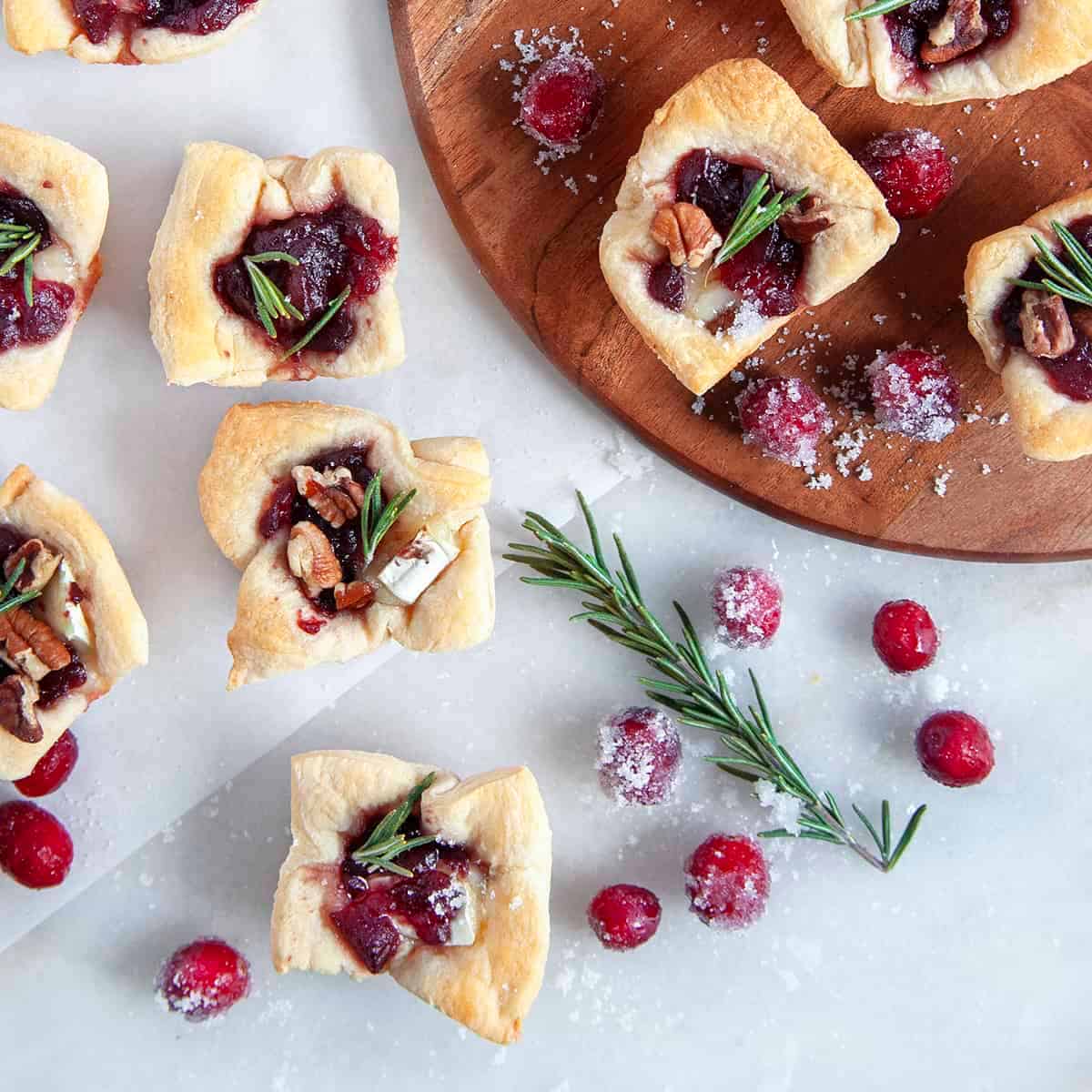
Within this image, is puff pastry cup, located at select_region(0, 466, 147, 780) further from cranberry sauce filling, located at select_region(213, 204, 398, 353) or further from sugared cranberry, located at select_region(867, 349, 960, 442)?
sugared cranberry, located at select_region(867, 349, 960, 442)

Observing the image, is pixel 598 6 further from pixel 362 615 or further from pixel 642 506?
pixel 362 615

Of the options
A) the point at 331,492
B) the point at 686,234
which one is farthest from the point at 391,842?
the point at 686,234

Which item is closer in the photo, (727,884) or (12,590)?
(12,590)

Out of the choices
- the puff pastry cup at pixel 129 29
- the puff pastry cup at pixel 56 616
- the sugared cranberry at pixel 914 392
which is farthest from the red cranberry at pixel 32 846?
the sugared cranberry at pixel 914 392

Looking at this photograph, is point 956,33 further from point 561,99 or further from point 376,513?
point 376,513

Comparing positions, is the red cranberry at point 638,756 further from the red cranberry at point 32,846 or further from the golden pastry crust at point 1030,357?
the red cranberry at point 32,846

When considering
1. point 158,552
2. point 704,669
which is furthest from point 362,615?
point 704,669
